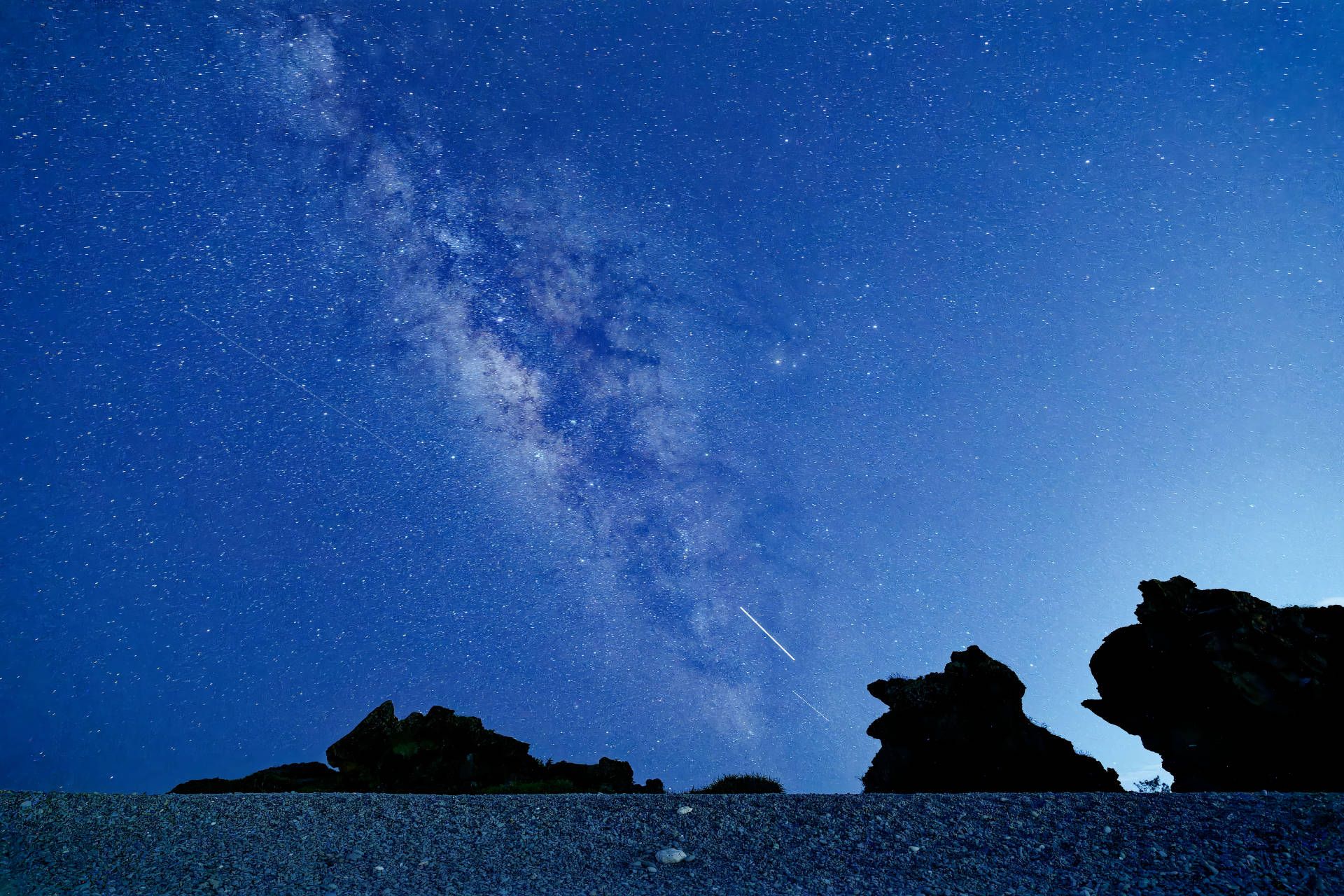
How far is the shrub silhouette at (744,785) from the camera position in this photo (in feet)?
61.9

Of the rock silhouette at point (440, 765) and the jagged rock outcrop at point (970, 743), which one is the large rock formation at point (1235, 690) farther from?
the rock silhouette at point (440, 765)

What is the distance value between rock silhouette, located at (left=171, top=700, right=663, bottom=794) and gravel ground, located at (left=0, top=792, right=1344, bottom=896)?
813 centimetres

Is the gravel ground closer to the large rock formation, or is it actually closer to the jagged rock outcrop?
the large rock formation

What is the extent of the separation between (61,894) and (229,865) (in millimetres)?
1968

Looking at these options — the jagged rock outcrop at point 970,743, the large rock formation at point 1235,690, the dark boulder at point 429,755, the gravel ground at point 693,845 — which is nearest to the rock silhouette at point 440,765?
the dark boulder at point 429,755

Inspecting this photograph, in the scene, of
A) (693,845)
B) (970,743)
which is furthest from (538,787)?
(970,743)

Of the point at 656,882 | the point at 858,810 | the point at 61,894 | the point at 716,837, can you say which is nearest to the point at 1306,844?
the point at 858,810

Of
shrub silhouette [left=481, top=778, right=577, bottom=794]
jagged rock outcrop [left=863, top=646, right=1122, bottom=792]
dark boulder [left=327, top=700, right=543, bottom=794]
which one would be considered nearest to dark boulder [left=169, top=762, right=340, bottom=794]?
dark boulder [left=327, top=700, right=543, bottom=794]

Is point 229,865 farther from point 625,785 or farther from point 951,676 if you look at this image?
point 951,676

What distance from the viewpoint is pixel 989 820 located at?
9547 millimetres

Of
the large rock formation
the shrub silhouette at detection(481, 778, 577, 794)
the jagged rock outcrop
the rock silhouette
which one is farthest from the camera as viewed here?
the jagged rock outcrop

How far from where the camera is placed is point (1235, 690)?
17.8 meters

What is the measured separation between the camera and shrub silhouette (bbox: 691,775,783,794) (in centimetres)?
1886

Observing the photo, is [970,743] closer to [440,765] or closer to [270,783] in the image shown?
[440,765]
